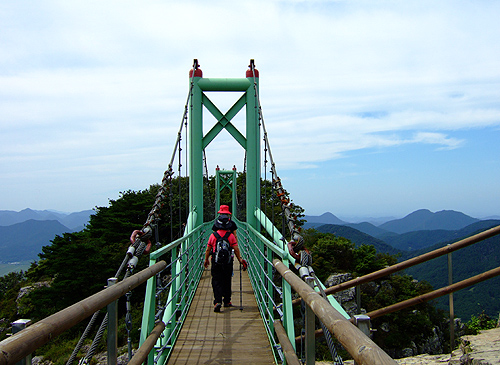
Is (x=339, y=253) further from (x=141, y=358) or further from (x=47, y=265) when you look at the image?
(x=141, y=358)

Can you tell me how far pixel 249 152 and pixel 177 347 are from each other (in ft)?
13.2

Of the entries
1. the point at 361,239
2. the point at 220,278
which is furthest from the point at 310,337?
the point at 361,239

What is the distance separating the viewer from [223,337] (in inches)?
141

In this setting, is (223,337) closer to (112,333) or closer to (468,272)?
(112,333)

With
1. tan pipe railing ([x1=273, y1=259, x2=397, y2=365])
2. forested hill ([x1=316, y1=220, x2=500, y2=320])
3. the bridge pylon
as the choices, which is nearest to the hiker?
the bridge pylon

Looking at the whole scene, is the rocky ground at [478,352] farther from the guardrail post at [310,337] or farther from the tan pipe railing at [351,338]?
the tan pipe railing at [351,338]

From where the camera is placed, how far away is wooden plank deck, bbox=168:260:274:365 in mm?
3070

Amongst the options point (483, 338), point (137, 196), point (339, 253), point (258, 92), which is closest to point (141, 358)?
point (483, 338)

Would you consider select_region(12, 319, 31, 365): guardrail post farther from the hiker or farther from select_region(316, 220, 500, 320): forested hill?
select_region(316, 220, 500, 320): forested hill

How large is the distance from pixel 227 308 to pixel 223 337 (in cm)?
110

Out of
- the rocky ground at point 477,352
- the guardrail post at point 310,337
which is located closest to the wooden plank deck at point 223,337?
the rocky ground at point 477,352

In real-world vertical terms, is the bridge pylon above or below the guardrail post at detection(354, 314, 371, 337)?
above

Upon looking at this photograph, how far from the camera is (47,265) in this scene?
1852 cm

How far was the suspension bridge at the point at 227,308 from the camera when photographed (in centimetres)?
109
